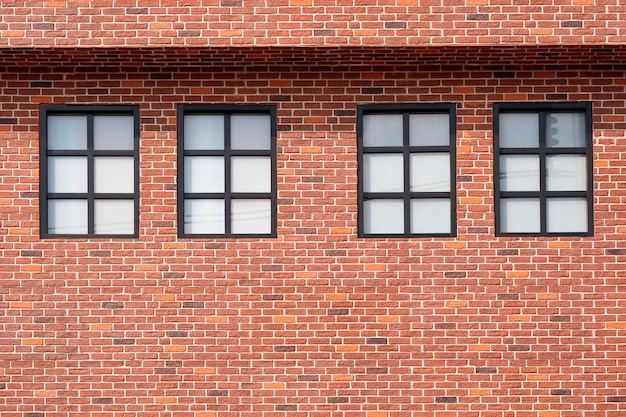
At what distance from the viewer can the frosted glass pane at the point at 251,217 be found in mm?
7438

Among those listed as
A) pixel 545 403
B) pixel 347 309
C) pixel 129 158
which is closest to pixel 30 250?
pixel 129 158

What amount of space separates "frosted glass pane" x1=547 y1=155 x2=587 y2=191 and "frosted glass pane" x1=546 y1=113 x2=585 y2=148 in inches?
6.2

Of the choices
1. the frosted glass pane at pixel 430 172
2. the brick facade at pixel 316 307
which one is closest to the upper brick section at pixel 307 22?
the brick facade at pixel 316 307

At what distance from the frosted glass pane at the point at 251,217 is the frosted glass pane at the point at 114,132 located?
137 cm

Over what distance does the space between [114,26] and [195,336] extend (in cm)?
340

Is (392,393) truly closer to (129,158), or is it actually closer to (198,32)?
(129,158)

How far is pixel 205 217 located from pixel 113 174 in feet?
3.74

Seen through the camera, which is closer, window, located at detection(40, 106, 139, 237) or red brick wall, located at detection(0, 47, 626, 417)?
red brick wall, located at detection(0, 47, 626, 417)

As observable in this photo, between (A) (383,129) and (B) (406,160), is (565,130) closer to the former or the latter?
(B) (406,160)

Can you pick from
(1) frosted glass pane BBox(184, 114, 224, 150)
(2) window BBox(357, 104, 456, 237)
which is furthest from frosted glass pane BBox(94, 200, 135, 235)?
(2) window BBox(357, 104, 456, 237)

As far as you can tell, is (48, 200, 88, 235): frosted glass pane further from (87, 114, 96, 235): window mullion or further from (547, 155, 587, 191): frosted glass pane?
(547, 155, 587, 191): frosted glass pane

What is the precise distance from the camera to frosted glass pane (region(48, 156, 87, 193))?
7.45 m

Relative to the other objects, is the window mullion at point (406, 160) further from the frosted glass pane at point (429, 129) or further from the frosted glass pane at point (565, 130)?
the frosted glass pane at point (565, 130)

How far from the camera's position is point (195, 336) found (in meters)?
7.25
